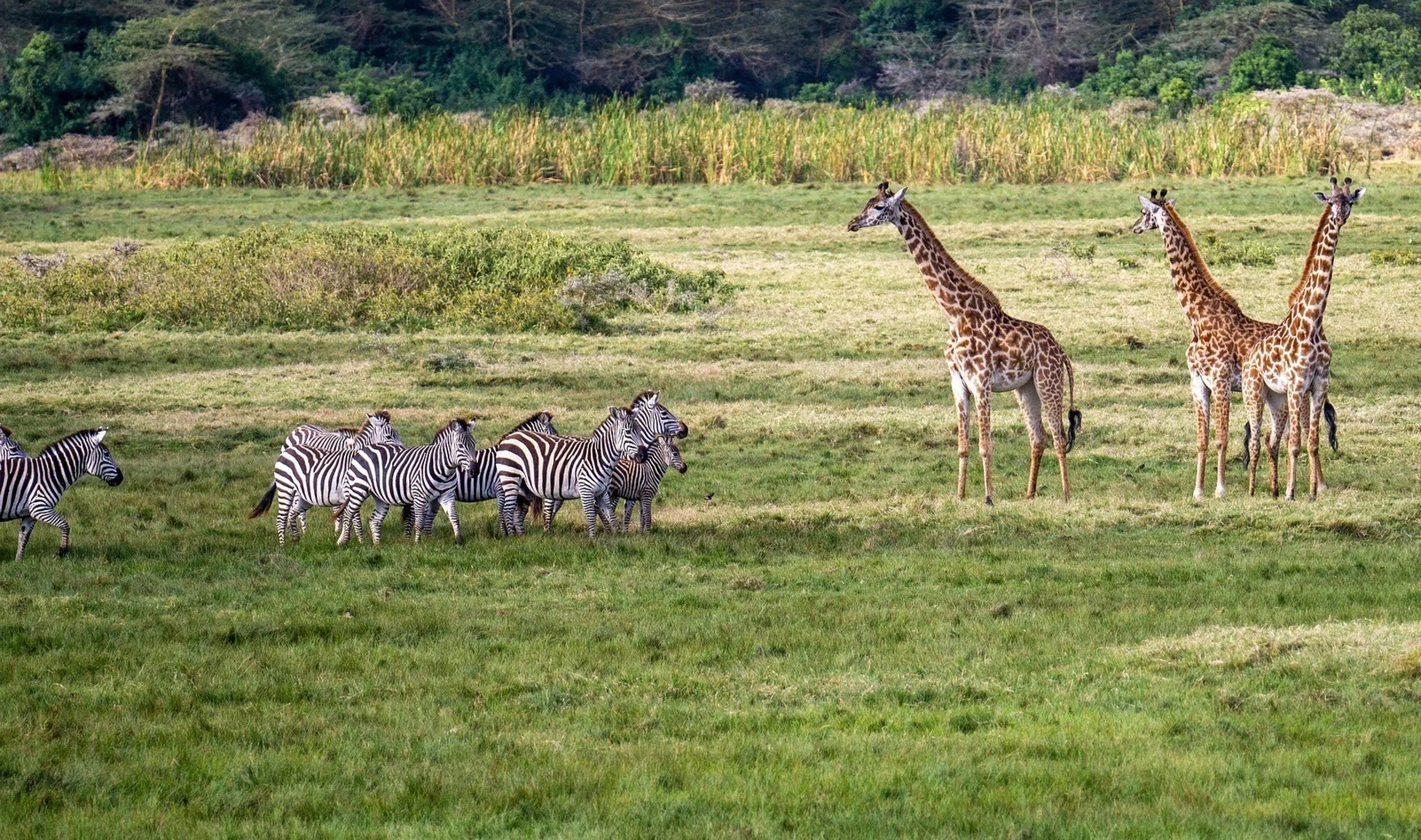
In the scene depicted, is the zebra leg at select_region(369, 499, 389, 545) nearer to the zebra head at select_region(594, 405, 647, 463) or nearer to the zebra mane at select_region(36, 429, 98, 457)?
the zebra head at select_region(594, 405, 647, 463)

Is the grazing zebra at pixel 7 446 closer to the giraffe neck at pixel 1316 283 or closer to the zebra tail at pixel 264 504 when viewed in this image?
the zebra tail at pixel 264 504

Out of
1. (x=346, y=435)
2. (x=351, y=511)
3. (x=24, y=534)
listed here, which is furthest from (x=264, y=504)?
(x=24, y=534)

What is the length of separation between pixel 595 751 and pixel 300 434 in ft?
21.8

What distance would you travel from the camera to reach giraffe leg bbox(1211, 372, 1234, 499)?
14.8 m

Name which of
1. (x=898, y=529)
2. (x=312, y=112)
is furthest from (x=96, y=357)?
(x=312, y=112)

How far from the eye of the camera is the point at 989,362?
14883 mm

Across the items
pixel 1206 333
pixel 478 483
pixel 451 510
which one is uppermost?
pixel 1206 333

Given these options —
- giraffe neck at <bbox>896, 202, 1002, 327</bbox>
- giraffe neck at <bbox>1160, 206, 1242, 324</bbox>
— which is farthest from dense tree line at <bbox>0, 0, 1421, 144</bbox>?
giraffe neck at <bbox>1160, 206, 1242, 324</bbox>

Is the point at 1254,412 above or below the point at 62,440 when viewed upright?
below

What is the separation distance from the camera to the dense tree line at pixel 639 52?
52.8 meters

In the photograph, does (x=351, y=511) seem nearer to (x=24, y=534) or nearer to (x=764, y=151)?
(x=24, y=534)

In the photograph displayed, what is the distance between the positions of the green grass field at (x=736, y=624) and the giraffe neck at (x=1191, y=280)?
4.89 ft

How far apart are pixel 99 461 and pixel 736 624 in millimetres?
4848

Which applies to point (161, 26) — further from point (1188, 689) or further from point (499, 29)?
point (1188, 689)
